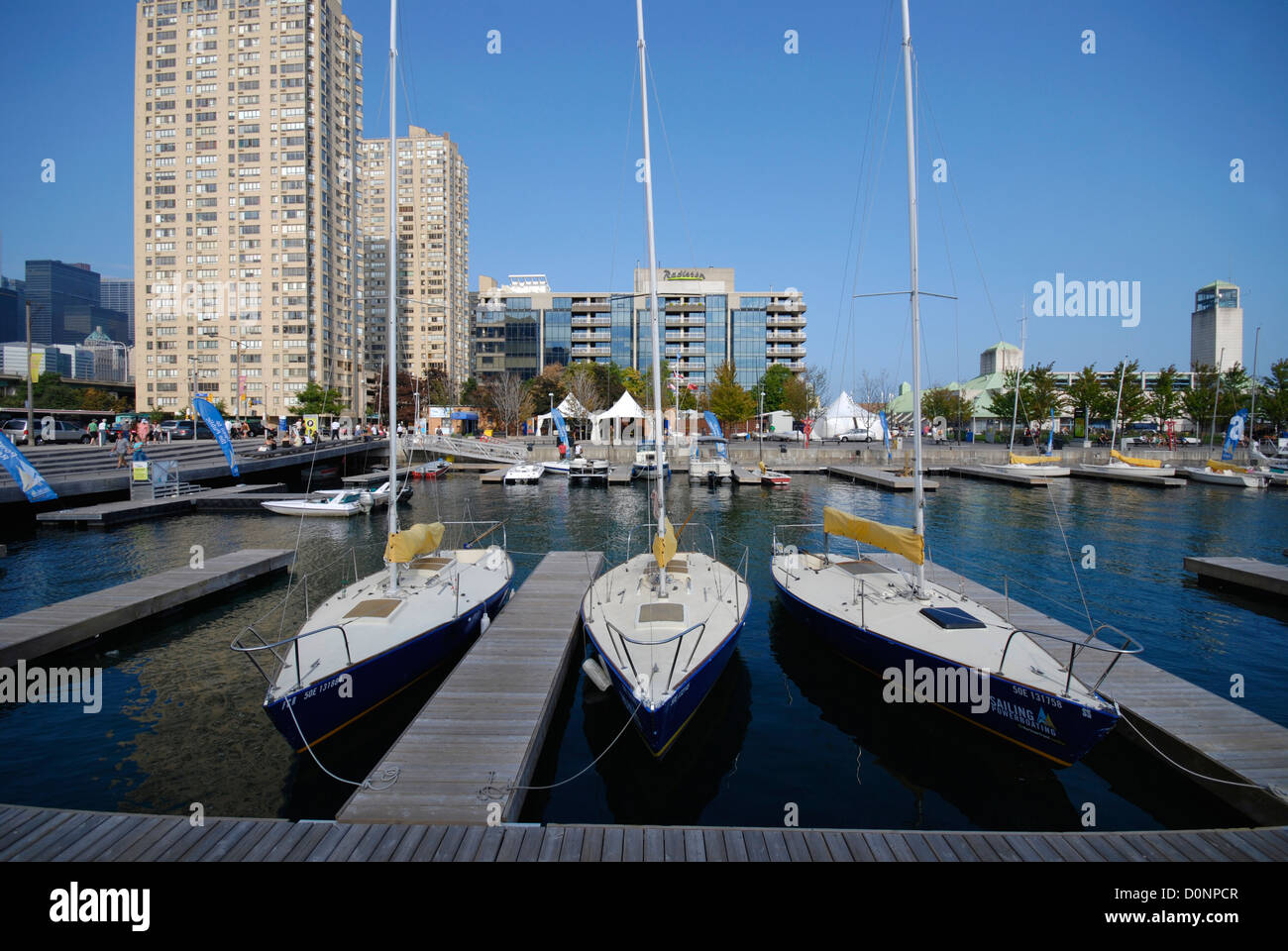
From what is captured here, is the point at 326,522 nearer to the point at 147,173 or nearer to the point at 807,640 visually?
the point at 807,640

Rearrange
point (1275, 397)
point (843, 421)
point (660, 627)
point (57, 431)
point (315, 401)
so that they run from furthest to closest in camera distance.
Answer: point (315, 401) < point (843, 421) < point (1275, 397) < point (57, 431) < point (660, 627)

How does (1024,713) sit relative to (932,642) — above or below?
below

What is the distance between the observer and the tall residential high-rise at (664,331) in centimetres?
11281

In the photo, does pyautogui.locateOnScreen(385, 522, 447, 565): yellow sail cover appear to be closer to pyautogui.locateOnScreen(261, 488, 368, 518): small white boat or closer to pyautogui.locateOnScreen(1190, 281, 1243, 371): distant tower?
pyautogui.locateOnScreen(261, 488, 368, 518): small white boat

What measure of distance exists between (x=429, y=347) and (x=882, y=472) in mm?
129560

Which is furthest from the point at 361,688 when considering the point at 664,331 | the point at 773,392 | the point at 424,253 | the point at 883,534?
the point at 424,253

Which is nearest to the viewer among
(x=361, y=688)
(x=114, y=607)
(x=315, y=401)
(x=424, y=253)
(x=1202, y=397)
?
(x=361, y=688)

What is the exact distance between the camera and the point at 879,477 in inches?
1860

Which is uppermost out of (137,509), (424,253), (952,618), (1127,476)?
(424,253)

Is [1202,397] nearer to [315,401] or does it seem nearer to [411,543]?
[411,543]

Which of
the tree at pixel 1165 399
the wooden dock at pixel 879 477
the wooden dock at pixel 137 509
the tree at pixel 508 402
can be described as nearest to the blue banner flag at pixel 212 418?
the wooden dock at pixel 137 509

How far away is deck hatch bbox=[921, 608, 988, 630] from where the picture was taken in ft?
34.1

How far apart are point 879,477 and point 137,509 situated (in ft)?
143
